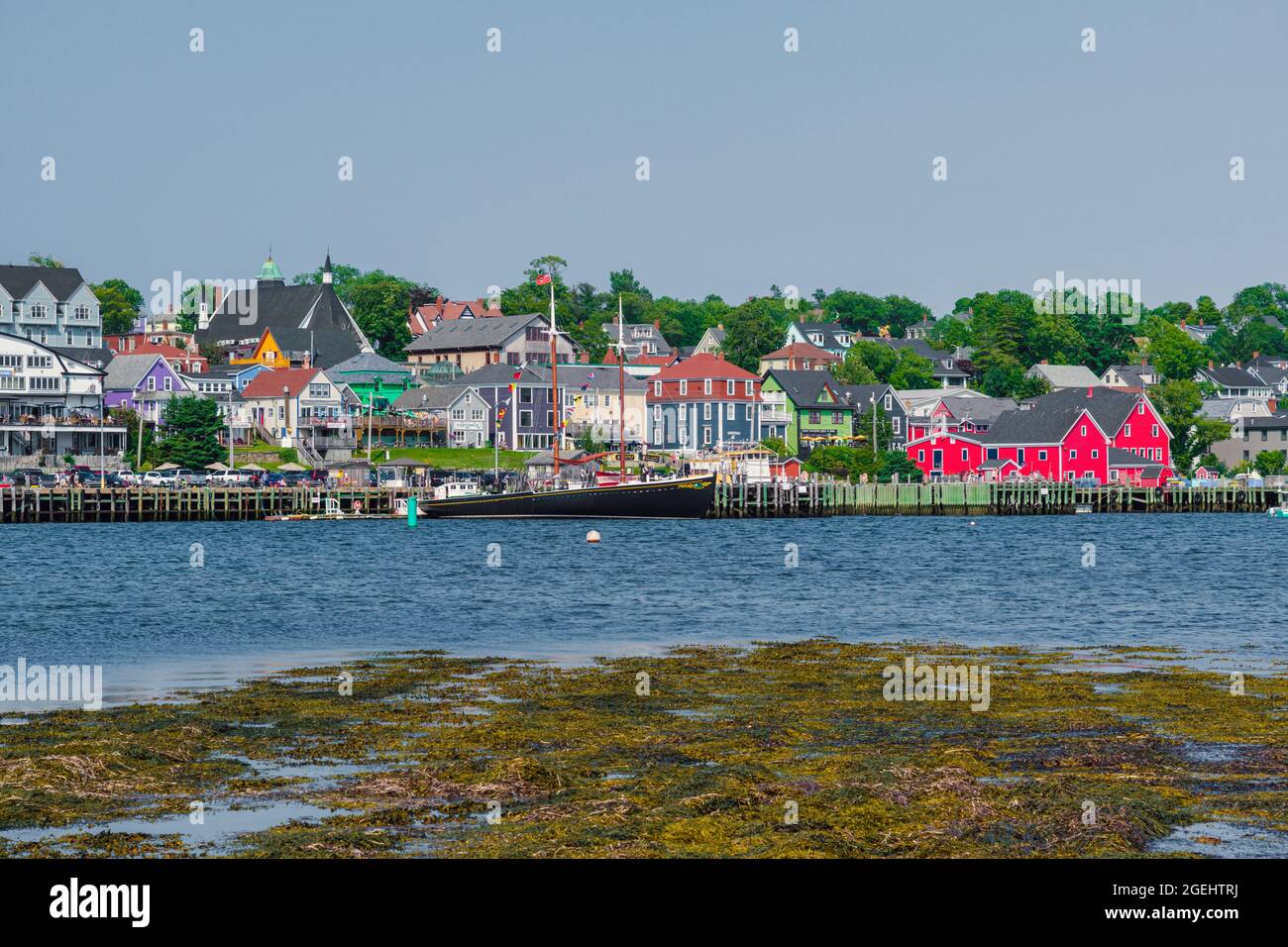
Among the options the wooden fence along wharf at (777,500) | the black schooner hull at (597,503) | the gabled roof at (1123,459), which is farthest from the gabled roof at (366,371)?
the gabled roof at (1123,459)

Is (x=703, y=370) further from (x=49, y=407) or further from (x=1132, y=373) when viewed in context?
(x=1132, y=373)

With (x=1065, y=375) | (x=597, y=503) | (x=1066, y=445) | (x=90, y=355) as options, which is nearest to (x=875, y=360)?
(x=1065, y=375)

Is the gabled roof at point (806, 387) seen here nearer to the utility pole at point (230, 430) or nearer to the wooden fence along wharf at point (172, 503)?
the utility pole at point (230, 430)

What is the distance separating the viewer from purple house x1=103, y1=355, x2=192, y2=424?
135 m

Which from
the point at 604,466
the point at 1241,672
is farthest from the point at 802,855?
the point at 604,466

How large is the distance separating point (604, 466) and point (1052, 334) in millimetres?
91998

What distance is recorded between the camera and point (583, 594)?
46125mm

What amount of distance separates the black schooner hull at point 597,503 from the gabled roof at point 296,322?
67.9 meters

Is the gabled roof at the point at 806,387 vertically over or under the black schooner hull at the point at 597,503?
over

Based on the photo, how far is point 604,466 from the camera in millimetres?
125875

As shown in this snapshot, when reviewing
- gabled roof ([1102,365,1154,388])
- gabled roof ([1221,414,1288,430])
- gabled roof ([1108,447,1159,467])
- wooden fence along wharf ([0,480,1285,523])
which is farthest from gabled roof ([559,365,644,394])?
gabled roof ([1102,365,1154,388])

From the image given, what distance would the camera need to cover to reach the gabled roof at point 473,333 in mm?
165875

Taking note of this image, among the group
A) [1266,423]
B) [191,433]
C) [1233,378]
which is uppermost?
[1233,378]

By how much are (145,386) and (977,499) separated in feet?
231
